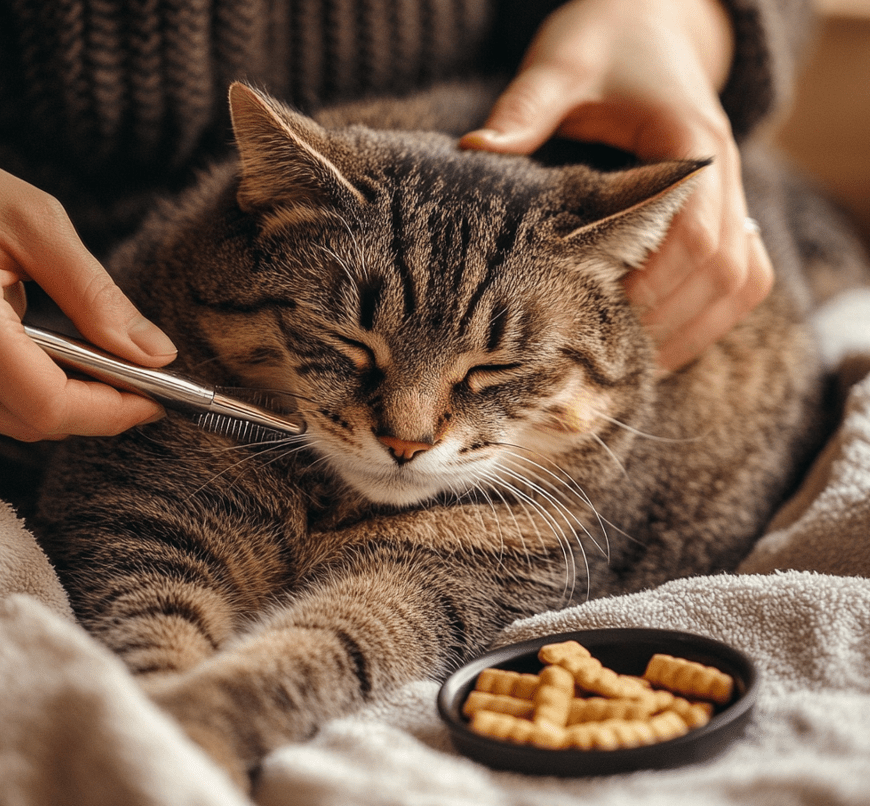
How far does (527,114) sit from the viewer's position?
116cm

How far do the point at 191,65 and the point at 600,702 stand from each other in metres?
1.20

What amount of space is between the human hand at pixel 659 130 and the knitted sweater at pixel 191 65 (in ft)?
0.98

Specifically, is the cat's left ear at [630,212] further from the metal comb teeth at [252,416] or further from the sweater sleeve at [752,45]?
the sweater sleeve at [752,45]

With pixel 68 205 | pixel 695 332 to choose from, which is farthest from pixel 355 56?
pixel 695 332

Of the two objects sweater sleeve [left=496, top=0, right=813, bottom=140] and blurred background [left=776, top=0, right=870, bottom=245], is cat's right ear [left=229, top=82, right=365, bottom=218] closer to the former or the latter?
sweater sleeve [left=496, top=0, right=813, bottom=140]

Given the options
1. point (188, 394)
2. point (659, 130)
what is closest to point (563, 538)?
point (188, 394)

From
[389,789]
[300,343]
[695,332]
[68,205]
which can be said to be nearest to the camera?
[389,789]

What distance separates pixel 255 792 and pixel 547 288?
24.8 inches

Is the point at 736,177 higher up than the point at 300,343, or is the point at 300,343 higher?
the point at 736,177

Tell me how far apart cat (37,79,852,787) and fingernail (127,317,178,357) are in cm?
12

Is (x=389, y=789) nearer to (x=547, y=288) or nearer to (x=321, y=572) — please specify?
(x=321, y=572)

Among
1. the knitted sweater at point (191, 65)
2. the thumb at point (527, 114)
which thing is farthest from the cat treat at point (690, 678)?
the knitted sweater at point (191, 65)

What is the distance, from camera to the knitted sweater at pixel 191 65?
4.31 feet

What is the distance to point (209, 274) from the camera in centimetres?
104
